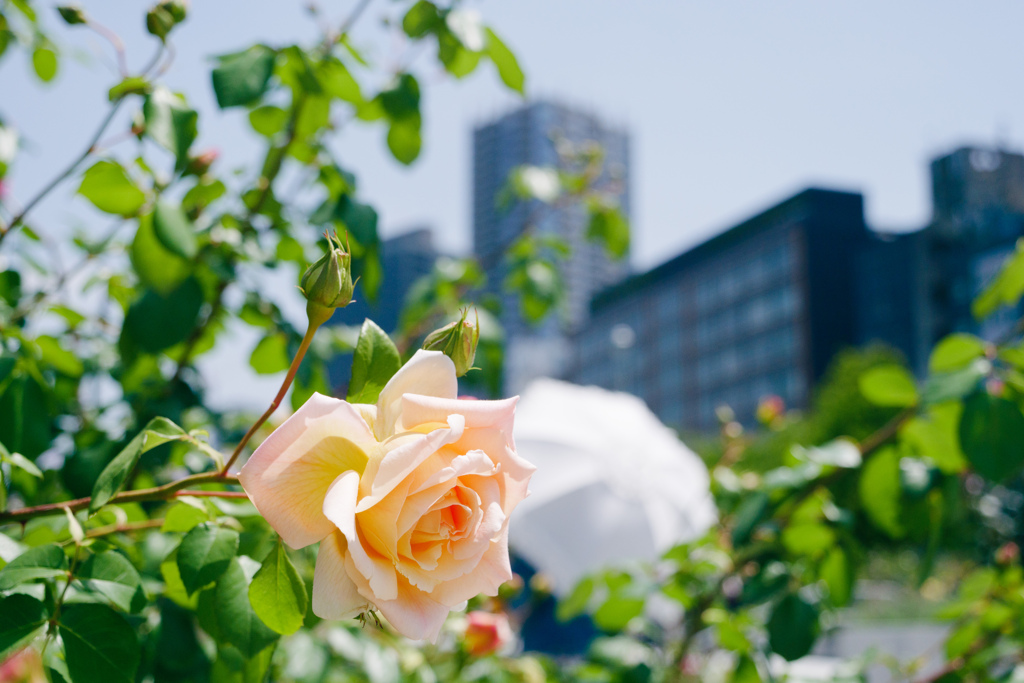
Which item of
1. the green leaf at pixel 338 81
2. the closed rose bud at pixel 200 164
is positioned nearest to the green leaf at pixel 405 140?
the green leaf at pixel 338 81

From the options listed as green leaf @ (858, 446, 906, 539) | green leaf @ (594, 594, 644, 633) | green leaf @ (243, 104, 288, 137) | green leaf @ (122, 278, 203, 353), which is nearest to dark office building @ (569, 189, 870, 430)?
green leaf @ (594, 594, 644, 633)

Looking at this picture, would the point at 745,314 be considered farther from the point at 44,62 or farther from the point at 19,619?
the point at 19,619

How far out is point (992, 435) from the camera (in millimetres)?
606

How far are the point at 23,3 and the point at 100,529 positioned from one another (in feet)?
1.87

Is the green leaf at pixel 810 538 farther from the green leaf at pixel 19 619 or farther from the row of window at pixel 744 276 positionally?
the row of window at pixel 744 276

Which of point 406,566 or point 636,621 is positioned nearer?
point 406,566

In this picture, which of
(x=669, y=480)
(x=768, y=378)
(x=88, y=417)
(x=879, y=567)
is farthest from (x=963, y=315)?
(x=88, y=417)

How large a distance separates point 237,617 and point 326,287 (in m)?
0.15

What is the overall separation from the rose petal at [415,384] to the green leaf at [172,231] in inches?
11.4

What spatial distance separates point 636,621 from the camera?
1.03m

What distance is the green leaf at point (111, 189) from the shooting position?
0.56 meters

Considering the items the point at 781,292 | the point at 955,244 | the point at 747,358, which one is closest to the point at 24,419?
the point at 955,244

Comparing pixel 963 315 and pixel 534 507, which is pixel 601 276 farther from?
pixel 534 507

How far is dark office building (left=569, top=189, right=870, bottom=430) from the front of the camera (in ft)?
85.7
